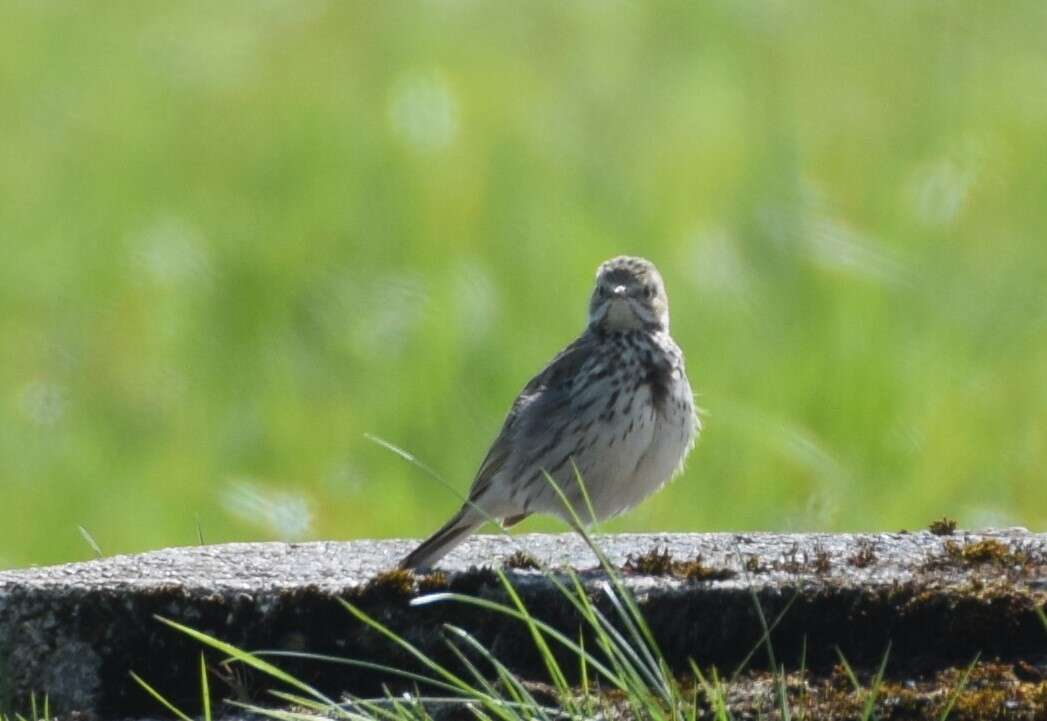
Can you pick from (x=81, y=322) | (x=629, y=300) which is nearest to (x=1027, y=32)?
(x=81, y=322)

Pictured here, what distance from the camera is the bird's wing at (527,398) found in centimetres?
820

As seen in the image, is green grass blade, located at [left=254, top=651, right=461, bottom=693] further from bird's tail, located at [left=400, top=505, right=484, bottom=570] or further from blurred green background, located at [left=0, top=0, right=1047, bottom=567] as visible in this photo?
blurred green background, located at [left=0, top=0, right=1047, bottom=567]

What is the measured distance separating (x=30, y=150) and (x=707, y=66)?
3.94 metres

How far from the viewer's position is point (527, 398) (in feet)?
27.3

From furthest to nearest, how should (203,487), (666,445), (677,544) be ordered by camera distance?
1. (203,487)
2. (666,445)
3. (677,544)

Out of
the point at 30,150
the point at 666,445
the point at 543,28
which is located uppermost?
the point at 543,28

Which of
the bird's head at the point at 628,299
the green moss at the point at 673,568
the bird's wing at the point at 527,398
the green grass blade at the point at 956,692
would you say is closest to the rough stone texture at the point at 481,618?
the green moss at the point at 673,568

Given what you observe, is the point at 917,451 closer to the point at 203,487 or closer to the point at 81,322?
the point at 203,487

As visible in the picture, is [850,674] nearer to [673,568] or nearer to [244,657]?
[673,568]

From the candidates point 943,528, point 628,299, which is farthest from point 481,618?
point 628,299

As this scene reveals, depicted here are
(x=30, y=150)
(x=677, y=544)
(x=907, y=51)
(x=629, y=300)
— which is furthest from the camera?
(x=907, y=51)

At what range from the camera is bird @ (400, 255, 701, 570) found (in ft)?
25.8

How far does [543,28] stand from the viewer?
16.8 metres

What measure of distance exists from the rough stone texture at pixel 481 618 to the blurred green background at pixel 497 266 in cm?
272
